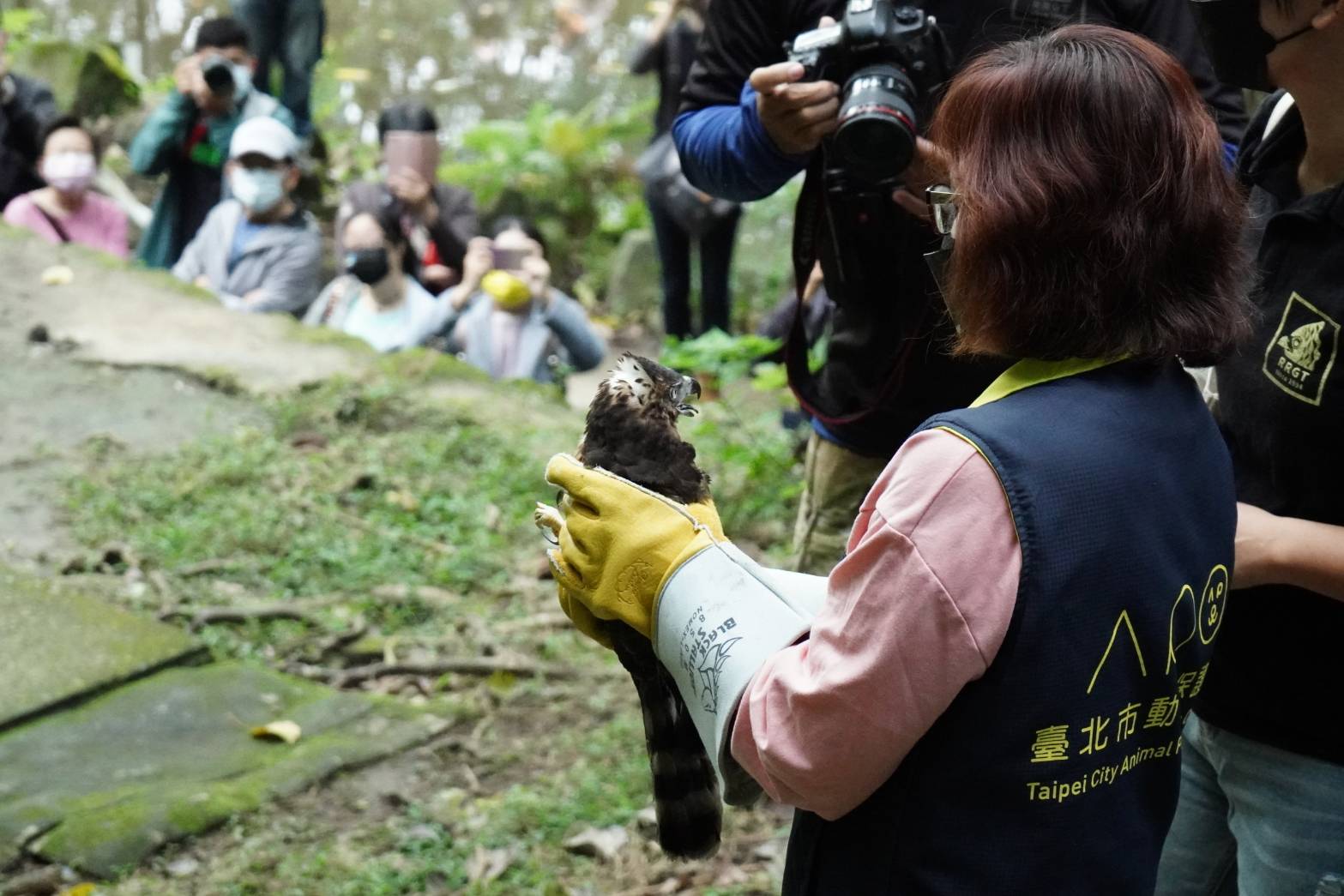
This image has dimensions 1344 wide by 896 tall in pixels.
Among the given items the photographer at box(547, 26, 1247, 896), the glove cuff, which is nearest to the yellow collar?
the photographer at box(547, 26, 1247, 896)

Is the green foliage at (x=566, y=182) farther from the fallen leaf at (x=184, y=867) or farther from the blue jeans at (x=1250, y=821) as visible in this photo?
the blue jeans at (x=1250, y=821)

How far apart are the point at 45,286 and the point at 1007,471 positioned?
6.77m

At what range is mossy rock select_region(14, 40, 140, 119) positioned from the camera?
10516 mm

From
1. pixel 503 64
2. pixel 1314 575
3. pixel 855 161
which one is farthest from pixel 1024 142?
pixel 503 64

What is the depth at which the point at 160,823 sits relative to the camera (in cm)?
322

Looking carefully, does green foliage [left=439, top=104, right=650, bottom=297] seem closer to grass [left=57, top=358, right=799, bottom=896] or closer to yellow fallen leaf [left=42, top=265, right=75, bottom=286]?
yellow fallen leaf [left=42, top=265, right=75, bottom=286]

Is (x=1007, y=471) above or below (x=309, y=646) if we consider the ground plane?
above

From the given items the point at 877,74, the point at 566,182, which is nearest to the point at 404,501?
the point at 877,74

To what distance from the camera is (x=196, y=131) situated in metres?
8.07

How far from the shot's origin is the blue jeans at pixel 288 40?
28.3ft

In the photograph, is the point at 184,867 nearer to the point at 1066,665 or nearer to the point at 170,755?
the point at 170,755

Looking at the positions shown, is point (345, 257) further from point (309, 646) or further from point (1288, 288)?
point (1288, 288)

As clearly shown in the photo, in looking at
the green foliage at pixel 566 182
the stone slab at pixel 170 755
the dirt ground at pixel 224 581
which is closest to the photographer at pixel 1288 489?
the dirt ground at pixel 224 581

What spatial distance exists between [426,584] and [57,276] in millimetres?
3545
